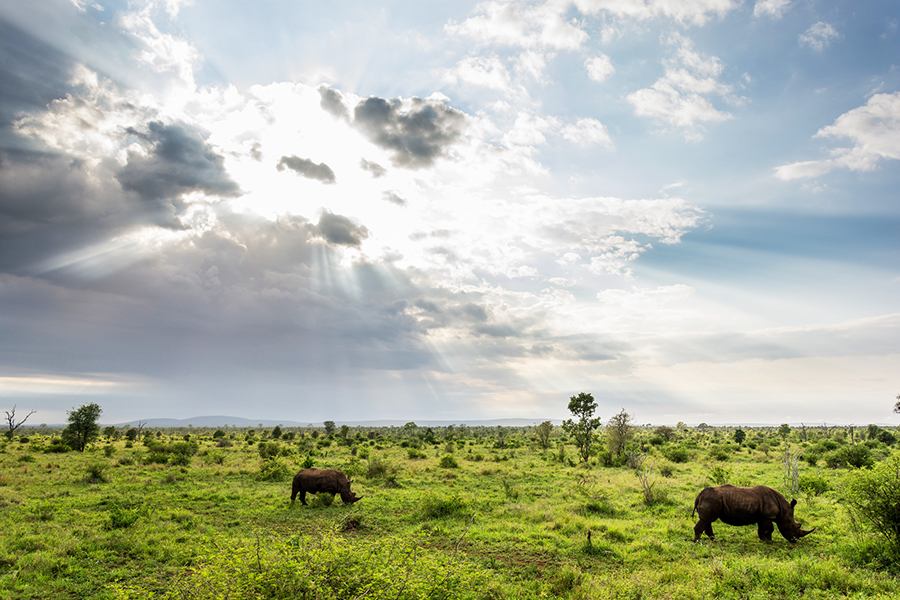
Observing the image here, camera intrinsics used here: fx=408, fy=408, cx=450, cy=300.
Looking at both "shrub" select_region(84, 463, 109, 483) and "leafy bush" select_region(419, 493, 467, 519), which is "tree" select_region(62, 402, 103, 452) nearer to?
"shrub" select_region(84, 463, 109, 483)

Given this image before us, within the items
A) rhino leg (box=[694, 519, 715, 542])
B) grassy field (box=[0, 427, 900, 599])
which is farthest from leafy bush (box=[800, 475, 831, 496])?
rhino leg (box=[694, 519, 715, 542])

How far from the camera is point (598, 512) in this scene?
19.5 meters

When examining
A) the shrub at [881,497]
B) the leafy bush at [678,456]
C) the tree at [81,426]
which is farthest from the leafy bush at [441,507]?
the tree at [81,426]

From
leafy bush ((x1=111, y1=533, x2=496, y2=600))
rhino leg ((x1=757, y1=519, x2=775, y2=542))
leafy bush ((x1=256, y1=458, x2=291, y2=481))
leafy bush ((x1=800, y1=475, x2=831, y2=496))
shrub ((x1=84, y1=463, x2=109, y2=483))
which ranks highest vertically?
leafy bush ((x1=111, y1=533, x2=496, y2=600))

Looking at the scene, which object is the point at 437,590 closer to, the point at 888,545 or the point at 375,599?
the point at 375,599

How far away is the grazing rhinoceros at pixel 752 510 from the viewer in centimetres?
1386

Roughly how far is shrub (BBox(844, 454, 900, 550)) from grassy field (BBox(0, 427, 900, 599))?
1.65ft

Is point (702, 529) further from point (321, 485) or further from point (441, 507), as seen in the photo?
point (321, 485)

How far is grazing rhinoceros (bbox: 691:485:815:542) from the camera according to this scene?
13859 mm

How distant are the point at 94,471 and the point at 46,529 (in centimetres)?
1381

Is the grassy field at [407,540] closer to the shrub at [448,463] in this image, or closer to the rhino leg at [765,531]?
the rhino leg at [765,531]

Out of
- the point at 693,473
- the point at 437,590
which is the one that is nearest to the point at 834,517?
the point at 693,473

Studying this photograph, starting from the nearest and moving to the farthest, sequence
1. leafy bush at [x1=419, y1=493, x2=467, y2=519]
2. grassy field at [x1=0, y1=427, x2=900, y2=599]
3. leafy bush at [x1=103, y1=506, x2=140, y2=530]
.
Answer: grassy field at [x1=0, y1=427, x2=900, y2=599] < leafy bush at [x1=103, y1=506, x2=140, y2=530] < leafy bush at [x1=419, y1=493, x2=467, y2=519]

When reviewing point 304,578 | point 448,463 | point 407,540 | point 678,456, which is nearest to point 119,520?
point 407,540
